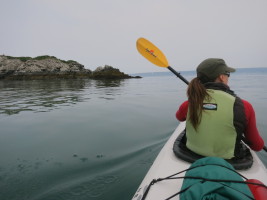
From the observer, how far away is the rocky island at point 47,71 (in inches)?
1754

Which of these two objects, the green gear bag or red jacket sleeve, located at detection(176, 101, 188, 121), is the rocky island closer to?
red jacket sleeve, located at detection(176, 101, 188, 121)

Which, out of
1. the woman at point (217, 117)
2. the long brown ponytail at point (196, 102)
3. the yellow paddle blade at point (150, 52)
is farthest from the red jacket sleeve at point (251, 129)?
the yellow paddle blade at point (150, 52)

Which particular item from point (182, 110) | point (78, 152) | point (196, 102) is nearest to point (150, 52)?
point (182, 110)

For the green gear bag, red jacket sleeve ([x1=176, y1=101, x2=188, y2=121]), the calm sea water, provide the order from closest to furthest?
the green gear bag, red jacket sleeve ([x1=176, y1=101, x2=188, y2=121]), the calm sea water

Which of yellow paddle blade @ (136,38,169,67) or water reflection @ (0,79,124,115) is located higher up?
yellow paddle blade @ (136,38,169,67)

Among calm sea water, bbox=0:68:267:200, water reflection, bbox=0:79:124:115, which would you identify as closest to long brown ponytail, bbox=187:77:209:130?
calm sea water, bbox=0:68:267:200

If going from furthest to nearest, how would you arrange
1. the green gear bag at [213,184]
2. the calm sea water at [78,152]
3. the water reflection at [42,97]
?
the water reflection at [42,97] → the calm sea water at [78,152] → the green gear bag at [213,184]

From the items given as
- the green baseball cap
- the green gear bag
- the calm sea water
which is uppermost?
the green baseball cap

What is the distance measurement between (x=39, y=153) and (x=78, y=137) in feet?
4.26

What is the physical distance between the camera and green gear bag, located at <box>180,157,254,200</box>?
1385 millimetres

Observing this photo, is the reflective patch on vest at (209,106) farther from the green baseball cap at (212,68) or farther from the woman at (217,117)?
the green baseball cap at (212,68)

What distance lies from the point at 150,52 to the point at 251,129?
305 centimetres

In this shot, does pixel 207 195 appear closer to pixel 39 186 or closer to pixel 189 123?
pixel 189 123

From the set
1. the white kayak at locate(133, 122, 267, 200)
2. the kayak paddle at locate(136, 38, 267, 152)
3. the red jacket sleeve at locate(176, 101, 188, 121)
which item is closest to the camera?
the white kayak at locate(133, 122, 267, 200)
